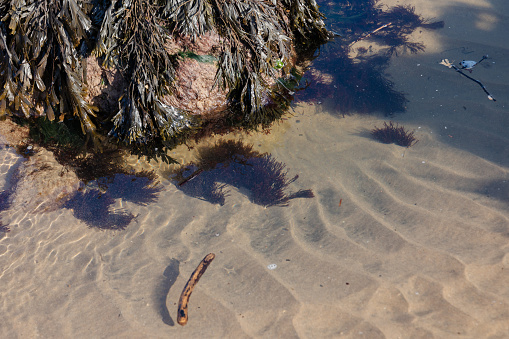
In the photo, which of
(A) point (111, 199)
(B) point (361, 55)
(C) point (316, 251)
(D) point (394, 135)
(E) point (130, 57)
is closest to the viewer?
→ (C) point (316, 251)

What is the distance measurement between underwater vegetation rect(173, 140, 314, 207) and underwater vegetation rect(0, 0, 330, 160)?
439mm

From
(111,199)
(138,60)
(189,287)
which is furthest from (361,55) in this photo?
(189,287)

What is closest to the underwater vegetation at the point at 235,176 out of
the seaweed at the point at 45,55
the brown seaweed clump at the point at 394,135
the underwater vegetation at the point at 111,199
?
the underwater vegetation at the point at 111,199

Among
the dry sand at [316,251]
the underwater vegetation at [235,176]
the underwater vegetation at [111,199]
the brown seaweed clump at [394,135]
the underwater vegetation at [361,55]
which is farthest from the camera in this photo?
the underwater vegetation at [361,55]

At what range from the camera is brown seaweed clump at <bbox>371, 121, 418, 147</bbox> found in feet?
12.2

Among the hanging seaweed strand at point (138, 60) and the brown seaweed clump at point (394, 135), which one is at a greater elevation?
the hanging seaweed strand at point (138, 60)

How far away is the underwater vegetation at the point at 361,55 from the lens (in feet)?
14.1

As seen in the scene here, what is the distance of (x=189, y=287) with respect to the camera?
8.59 feet

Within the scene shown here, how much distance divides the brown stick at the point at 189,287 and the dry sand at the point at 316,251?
0.06 meters

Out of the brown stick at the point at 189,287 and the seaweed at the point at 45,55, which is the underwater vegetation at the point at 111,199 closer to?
the seaweed at the point at 45,55

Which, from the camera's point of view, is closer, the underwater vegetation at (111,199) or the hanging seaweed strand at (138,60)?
the underwater vegetation at (111,199)

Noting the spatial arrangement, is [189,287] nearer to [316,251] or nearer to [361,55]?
[316,251]

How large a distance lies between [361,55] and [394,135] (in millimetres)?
1846

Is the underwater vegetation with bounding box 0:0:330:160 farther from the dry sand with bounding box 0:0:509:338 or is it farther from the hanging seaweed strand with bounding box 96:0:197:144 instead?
the dry sand with bounding box 0:0:509:338
